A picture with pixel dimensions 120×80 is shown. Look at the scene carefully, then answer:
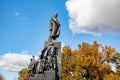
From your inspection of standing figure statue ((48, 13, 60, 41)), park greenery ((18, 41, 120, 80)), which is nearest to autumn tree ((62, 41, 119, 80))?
park greenery ((18, 41, 120, 80))

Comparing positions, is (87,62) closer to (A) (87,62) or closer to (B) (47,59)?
(A) (87,62)

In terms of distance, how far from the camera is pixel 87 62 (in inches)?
1609

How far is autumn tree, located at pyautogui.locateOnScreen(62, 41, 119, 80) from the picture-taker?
41.1m

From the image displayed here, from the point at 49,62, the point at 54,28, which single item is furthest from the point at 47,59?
the point at 54,28

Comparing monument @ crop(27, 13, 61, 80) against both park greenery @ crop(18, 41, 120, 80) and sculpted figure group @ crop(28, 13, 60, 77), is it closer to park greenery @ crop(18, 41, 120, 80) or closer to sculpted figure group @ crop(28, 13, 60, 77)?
sculpted figure group @ crop(28, 13, 60, 77)

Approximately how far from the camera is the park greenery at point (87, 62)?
41.1 metres

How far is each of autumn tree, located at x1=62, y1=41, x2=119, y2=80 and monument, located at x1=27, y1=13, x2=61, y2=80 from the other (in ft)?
63.2

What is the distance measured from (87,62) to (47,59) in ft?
67.3

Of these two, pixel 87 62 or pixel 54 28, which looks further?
pixel 87 62

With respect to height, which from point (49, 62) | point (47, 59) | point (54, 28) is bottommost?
point (49, 62)

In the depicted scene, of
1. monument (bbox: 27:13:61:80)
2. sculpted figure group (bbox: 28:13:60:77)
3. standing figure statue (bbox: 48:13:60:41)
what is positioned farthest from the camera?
standing figure statue (bbox: 48:13:60:41)

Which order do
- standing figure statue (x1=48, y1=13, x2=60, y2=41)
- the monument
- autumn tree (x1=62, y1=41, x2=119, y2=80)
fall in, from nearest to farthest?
the monument → standing figure statue (x1=48, y1=13, x2=60, y2=41) → autumn tree (x1=62, y1=41, x2=119, y2=80)

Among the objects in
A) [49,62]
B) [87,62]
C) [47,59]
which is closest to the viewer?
[49,62]

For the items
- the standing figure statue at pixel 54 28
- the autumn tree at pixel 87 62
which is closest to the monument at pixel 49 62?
the standing figure statue at pixel 54 28
